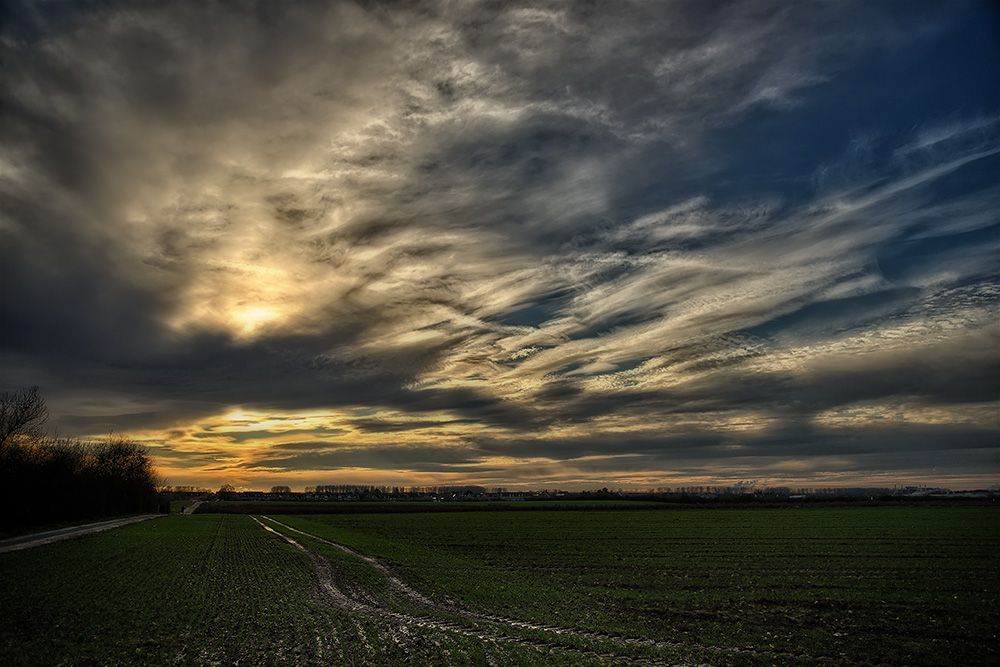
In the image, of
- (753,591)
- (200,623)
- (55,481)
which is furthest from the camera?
(55,481)

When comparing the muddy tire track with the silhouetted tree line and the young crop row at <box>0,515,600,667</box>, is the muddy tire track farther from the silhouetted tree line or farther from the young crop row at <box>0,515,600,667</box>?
the silhouetted tree line

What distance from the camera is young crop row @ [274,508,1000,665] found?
18.8 m

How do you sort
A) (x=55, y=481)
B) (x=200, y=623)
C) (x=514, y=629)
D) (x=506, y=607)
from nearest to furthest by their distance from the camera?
(x=514, y=629), (x=200, y=623), (x=506, y=607), (x=55, y=481)

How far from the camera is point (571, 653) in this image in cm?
1708

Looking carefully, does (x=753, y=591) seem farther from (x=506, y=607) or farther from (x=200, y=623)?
(x=200, y=623)

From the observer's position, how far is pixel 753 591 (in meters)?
27.6

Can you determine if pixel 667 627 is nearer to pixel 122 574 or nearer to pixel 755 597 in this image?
pixel 755 597

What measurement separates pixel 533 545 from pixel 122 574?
32.9 metres

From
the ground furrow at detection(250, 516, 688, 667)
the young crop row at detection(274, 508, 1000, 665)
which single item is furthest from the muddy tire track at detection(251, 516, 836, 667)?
the young crop row at detection(274, 508, 1000, 665)

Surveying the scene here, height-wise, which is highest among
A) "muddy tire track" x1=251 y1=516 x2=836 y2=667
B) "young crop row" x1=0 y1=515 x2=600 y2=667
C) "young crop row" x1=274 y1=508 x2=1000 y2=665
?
"young crop row" x1=0 y1=515 x2=600 y2=667

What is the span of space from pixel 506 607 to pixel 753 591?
1229 cm

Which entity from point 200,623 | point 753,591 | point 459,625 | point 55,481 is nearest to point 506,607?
point 459,625

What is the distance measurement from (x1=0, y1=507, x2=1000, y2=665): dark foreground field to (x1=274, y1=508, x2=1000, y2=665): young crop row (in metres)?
0.13

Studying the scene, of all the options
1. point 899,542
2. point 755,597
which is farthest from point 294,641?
point 899,542
